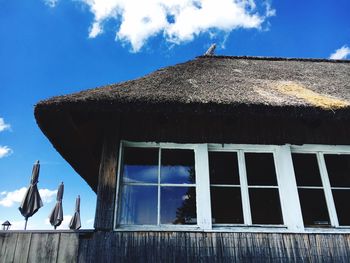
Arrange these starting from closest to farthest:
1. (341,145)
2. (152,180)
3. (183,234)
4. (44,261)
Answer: (44,261) < (183,234) < (152,180) < (341,145)

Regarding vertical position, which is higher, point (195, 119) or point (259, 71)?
point (259, 71)

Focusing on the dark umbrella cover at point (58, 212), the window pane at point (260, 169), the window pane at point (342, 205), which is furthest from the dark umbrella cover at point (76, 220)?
the window pane at point (342, 205)

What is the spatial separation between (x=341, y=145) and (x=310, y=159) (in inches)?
20.2

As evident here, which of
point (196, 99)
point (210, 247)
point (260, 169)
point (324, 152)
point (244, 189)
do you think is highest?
point (196, 99)

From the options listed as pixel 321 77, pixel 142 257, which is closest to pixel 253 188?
pixel 142 257

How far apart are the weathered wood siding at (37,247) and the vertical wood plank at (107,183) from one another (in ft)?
1.30

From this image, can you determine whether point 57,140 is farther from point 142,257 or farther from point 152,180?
point 142,257

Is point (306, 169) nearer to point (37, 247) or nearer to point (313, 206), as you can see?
point (313, 206)

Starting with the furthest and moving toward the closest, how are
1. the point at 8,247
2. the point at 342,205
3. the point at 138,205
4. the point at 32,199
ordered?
1. the point at 32,199
2. the point at 342,205
3. the point at 138,205
4. the point at 8,247

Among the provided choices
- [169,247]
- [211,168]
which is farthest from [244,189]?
[169,247]

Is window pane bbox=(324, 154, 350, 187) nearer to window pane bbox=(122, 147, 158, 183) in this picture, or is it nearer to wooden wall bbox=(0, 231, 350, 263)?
wooden wall bbox=(0, 231, 350, 263)

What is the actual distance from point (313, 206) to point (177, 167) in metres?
2.09

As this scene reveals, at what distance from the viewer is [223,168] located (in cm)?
438

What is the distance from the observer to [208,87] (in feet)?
15.3
